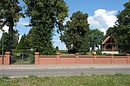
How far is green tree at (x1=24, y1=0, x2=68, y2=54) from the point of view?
148 ft

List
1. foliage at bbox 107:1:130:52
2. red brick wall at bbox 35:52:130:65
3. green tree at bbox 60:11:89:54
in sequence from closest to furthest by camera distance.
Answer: red brick wall at bbox 35:52:130:65 → foliage at bbox 107:1:130:52 → green tree at bbox 60:11:89:54

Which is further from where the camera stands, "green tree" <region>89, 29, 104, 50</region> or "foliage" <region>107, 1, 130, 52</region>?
"green tree" <region>89, 29, 104, 50</region>

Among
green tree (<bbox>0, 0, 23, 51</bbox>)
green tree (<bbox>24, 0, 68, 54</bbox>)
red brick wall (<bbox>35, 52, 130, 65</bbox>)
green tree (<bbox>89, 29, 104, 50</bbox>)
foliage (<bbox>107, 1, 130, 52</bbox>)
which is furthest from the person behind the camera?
green tree (<bbox>89, 29, 104, 50</bbox>)

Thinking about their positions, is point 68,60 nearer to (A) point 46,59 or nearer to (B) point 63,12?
(A) point 46,59

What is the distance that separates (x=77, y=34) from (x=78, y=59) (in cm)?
3501

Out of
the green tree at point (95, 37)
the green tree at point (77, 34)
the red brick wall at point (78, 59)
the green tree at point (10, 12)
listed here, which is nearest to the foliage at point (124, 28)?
the red brick wall at point (78, 59)

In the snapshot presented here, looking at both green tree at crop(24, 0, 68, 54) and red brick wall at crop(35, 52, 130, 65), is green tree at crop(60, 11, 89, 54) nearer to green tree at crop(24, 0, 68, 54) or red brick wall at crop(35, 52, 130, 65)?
green tree at crop(24, 0, 68, 54)

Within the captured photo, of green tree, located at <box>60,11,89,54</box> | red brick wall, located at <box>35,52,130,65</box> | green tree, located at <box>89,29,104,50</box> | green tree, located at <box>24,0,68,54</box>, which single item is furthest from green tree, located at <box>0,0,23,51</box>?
green tree, located at <box>89,29,104,50</box>

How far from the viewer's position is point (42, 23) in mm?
45812

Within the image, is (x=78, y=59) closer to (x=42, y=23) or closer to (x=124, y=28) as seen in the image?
(x=42, y=23)

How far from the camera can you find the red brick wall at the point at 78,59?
1657 inches

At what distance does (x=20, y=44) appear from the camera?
8656 centimetres

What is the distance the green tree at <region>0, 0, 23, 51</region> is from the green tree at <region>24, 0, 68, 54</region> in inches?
92.3

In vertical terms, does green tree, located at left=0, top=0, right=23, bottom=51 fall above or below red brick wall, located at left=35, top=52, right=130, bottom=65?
above
